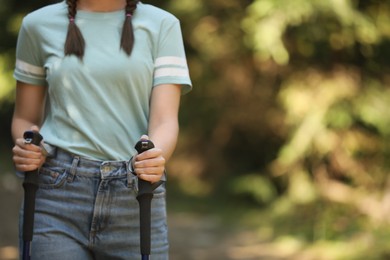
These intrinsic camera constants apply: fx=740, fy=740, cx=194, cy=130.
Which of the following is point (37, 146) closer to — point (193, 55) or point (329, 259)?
point (329, 259)

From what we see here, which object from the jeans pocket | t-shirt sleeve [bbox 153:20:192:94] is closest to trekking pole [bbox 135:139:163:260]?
the jeans pocket

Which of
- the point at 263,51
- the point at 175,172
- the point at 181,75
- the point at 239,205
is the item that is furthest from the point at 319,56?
the point at 181,75

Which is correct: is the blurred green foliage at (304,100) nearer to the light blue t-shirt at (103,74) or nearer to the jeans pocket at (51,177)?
the light blue t-shirt at (103,74)

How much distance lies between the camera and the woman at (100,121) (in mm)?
2320

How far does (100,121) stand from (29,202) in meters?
0.34

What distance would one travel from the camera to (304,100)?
7.38m

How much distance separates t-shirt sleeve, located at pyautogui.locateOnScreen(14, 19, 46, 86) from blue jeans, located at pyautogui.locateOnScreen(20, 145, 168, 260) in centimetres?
31

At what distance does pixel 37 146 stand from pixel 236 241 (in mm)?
5387

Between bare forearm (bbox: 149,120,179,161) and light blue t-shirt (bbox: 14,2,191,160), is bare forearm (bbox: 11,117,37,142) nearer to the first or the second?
light blue t-shirt (bbox: 14,2,191,160)

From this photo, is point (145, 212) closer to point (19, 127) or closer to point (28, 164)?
point (28, 164)

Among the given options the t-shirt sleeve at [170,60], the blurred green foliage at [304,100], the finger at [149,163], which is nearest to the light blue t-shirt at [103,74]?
the t-shirt sleeve at [170,60]

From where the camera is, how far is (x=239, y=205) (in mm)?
9195

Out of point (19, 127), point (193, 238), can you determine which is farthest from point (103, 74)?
point (193, 238)

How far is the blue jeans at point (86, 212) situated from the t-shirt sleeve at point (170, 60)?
31 cm
